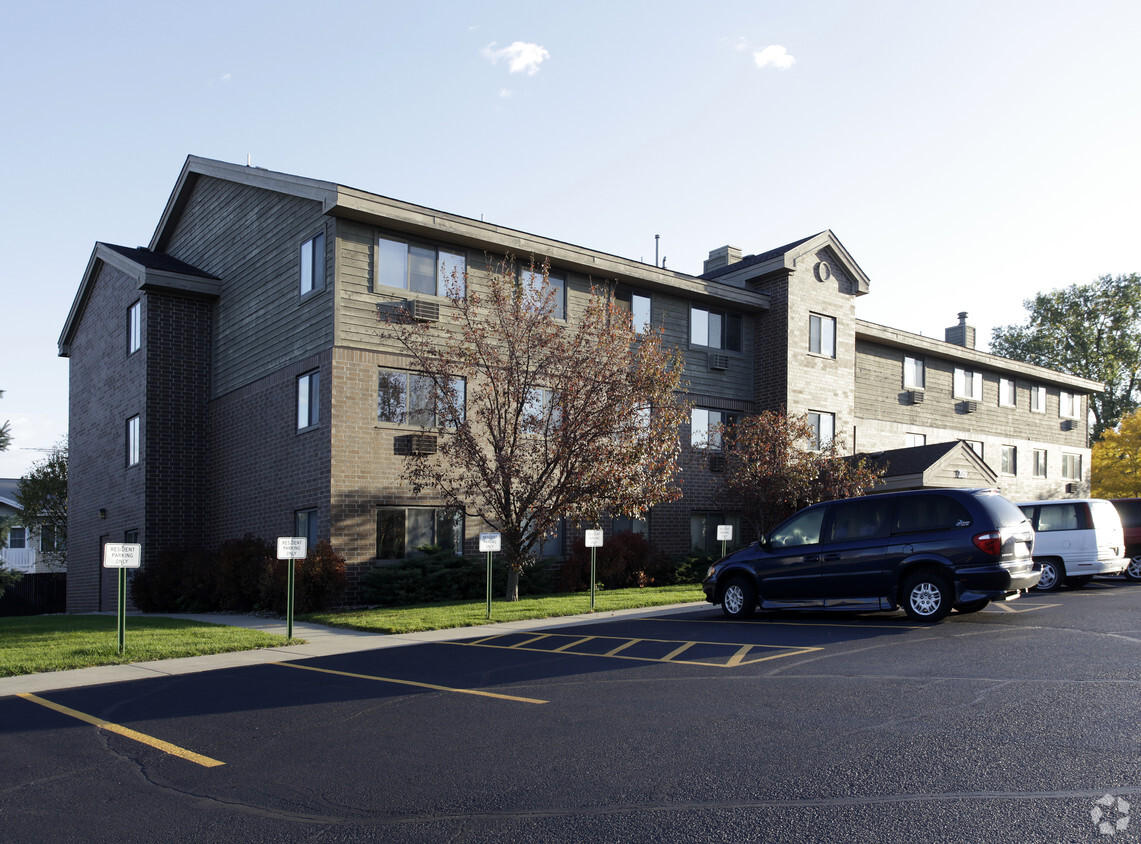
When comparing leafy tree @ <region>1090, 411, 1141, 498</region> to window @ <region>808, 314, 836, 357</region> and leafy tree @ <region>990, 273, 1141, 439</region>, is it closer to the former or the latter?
leafy tree @ <region>990, 273, 1141, 439</region>

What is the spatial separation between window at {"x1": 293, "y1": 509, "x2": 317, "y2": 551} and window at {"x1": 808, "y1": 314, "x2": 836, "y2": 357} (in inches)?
609

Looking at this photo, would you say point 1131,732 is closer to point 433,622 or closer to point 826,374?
point 433,622

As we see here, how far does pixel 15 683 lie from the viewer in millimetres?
10820

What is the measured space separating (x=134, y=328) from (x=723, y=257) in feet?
61.5

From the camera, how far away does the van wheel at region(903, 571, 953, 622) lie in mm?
12969

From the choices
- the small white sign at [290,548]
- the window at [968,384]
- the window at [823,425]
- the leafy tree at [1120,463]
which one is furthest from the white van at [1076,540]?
the leafy tree at [1120,463]

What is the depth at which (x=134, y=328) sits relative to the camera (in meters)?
25.6

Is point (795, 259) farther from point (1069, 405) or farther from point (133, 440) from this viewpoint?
point (1069, 405)

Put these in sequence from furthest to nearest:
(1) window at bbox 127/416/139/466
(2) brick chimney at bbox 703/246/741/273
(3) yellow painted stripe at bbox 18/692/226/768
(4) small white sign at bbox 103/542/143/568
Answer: (2) brick chimney at bbox 703/246/741/273 → (1) window at bbox 127/416/139/466 → (4) small white sign at bbox 103/542/143/568 → (3) yellow painted stripe at bbox 18/692/226/768

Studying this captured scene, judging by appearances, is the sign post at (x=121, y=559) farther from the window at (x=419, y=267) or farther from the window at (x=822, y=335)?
the window at (x=822, y=335)

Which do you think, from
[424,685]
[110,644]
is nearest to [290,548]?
[110,644]

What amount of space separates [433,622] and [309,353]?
26.9 feet

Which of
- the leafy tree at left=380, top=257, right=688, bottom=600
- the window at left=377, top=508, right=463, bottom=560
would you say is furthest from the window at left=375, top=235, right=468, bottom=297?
the window at left=377, top=508, right=463, bottom=560

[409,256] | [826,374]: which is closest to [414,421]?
[409,256]
